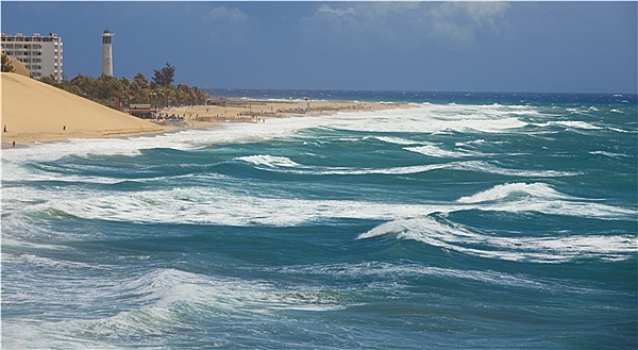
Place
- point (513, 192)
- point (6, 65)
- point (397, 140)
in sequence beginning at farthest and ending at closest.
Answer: point (397, 140)
point (6, 65)
point (513, 192)

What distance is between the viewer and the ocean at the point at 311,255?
16.3 m

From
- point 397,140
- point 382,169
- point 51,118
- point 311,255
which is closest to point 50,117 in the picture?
point 51,118

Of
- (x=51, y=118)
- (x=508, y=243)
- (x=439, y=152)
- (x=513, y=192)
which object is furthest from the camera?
(x=51, y=118)

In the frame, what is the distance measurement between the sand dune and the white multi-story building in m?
60.3

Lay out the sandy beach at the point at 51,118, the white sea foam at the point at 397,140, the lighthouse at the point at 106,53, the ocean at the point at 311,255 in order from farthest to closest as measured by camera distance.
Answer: the lighthouse at the point at 106,53 → the white sea foam at the point at 397,140 → the sandy beach at the point at 51,118 → the ocean at the point at 311,255

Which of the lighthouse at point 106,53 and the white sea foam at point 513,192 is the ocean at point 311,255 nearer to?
the white sea foam at point 513,192

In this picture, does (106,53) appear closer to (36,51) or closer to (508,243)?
(36,51)

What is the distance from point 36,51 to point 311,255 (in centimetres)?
10420

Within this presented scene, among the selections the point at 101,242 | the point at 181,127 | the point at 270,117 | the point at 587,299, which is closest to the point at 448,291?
the point at 587,299

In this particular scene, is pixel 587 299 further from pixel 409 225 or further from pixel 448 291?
pixel 409 225

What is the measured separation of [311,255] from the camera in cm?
2264

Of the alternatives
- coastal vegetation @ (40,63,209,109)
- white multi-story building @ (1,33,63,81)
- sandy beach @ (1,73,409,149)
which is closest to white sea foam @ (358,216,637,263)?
sandy beach @ (1,73,409,149)

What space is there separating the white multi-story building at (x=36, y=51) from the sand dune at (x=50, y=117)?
60.3 meters

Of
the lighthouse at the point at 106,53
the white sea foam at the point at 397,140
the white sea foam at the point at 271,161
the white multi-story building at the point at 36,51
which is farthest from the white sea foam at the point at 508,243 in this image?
the white multi-story building at the point at 36,51
